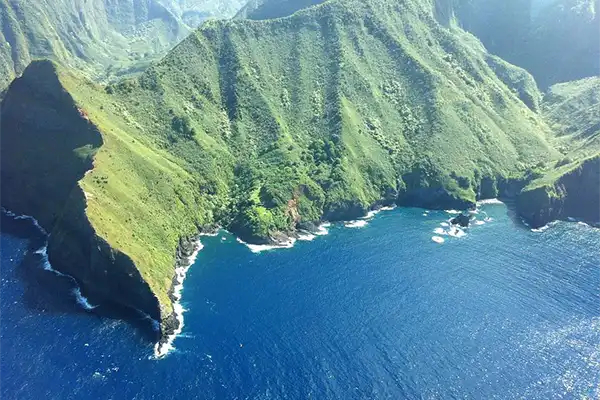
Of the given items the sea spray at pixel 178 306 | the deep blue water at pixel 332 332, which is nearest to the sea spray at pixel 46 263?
the deep blue water at pixel 332 332

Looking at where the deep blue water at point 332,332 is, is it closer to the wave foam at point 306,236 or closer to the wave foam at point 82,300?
the wave foam at point 82,300

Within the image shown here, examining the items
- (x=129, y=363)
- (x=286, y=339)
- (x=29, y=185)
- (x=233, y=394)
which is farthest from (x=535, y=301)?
(x=29, y=185)

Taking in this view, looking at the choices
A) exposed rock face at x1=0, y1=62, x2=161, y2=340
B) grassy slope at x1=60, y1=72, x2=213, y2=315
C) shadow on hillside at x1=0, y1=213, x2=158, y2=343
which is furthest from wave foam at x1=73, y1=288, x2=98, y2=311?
grassy slope at x1=60, y1=72, x2=213, y2=315

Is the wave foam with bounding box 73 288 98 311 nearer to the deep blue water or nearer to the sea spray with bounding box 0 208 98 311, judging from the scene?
the sea spray with bounding box 0 208 98 311

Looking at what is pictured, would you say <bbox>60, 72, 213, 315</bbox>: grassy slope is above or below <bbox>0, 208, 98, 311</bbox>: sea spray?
above

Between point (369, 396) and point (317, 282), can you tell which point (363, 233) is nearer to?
point (317, 282)

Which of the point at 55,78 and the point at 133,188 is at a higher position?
the point at 55,78
